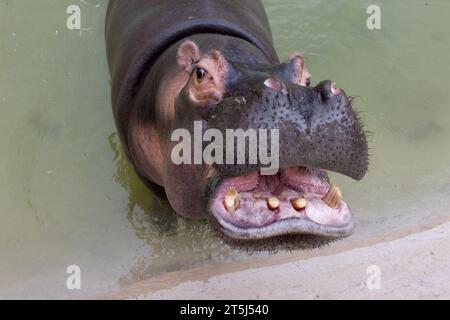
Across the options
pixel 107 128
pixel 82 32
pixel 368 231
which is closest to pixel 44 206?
pixel 107 128

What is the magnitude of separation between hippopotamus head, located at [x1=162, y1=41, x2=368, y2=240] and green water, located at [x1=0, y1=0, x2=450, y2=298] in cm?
133

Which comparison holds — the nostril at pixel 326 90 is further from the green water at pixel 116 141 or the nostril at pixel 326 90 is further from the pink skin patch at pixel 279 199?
the green water at pixel 116 141

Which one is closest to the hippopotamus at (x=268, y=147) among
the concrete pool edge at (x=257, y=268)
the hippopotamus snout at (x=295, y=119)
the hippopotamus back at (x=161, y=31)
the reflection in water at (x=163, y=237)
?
the hippopotamus snout at (x=295, y=119)

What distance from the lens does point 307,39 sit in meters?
4.51

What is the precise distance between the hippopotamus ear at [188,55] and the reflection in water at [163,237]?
141 cm

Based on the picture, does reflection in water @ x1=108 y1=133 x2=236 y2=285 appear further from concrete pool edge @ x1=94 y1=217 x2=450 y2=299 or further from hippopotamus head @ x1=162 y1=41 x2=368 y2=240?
hippopotamus head @ x1=162 y1=41 x2=368 y2=240

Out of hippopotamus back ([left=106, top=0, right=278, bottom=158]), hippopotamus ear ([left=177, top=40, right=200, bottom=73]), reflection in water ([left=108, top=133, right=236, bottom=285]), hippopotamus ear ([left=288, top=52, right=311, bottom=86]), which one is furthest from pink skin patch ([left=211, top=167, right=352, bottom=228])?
reflection in water ([left=108, top=133, right=236, bottom=285])

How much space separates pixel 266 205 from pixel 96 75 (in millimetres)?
2699

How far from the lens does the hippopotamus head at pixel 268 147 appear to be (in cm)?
188

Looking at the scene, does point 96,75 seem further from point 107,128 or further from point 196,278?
point 196,278

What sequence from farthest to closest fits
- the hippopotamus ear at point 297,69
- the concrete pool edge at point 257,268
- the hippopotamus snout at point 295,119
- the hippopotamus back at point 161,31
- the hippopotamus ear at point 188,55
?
the concrete pool edge at point 257,268 < the hippopotamus back at point 161,31 < the hippopotamus ear at point 188,55 < the hippopotamus ear at point 297,69 < the hippopotamus snout at point 295,119

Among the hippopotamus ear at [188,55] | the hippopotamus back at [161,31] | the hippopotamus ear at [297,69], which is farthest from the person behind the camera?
the hippopotamus back at [161,31]

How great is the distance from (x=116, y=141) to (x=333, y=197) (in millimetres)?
2367

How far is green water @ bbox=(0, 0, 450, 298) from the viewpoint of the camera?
3670mm
